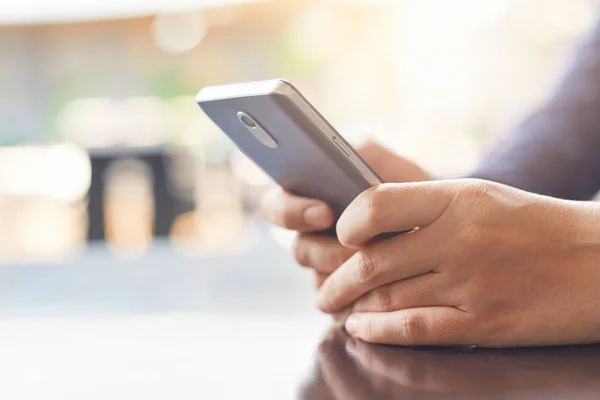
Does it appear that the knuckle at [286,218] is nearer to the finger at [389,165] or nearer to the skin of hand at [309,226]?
the skin of hand at [309,226]

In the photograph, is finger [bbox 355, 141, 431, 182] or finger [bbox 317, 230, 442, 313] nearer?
finger [bbox 317, 230, 442, 313]

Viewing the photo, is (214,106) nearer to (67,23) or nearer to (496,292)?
(496,292)

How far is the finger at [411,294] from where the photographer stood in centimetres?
49

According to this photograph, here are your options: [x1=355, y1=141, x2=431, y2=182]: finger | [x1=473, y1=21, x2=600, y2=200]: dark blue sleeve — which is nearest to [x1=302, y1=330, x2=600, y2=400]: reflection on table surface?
[x1=355, y1=141, x2=431, y2=182]: finger

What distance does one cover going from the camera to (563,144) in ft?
2.88

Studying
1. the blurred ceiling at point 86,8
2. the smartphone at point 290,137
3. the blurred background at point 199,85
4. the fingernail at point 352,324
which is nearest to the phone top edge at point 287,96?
the smartphone at point 290,137

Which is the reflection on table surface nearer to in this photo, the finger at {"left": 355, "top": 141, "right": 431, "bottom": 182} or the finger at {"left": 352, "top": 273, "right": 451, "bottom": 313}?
the finger at {"left": 352, "top": 273, "right": 451, "bottom": 313}

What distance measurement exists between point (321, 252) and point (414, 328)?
0.45ft

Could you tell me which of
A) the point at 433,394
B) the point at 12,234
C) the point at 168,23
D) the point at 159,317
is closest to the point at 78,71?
the point at 168,23

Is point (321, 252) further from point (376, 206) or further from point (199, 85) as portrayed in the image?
point (199, 85)

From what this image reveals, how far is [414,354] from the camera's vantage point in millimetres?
484

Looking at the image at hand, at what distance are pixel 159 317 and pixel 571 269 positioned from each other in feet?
1.11

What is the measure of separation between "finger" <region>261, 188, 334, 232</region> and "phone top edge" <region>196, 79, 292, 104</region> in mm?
117

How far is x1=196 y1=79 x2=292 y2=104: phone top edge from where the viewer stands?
0.44 m
